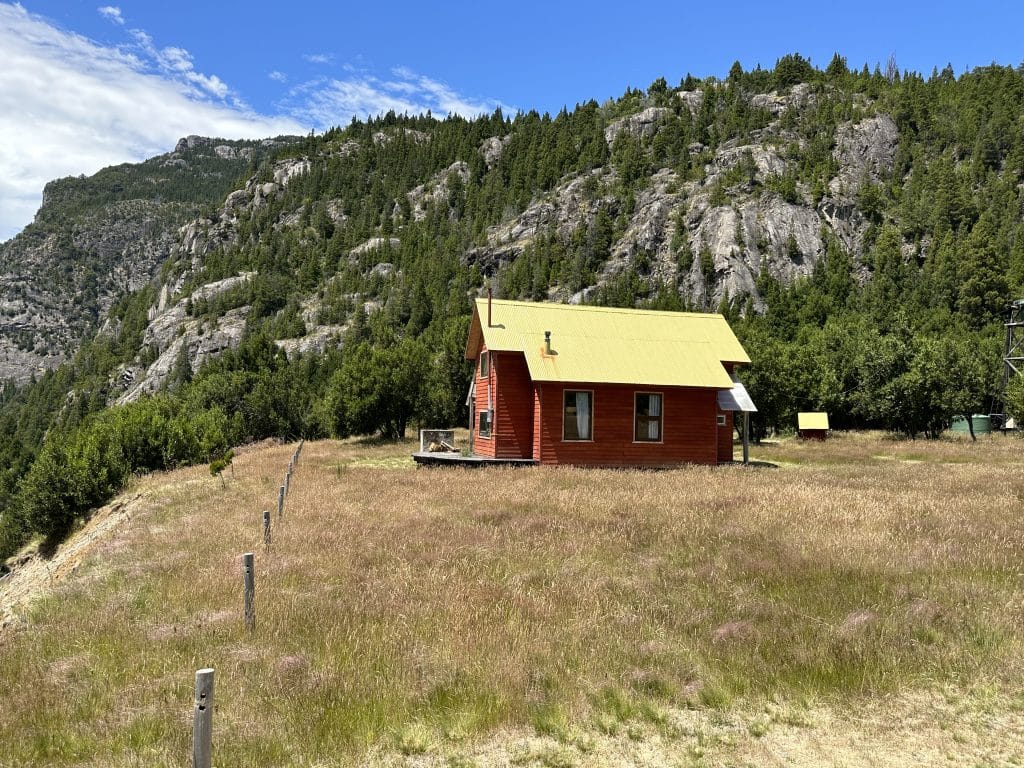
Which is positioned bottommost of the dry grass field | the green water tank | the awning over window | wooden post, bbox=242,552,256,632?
the dry grass field

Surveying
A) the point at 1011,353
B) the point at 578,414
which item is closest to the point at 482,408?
the point at 578,414

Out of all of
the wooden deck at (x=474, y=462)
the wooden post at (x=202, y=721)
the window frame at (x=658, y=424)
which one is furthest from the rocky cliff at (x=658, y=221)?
the wooden post at (x=202, y=721)

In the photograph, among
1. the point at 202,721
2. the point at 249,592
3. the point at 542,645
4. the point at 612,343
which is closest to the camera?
the point at 202,721

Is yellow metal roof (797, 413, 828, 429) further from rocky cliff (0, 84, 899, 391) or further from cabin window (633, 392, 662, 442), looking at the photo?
rocky cliff (0, 84, 899, 391)

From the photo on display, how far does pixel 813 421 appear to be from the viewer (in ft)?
166

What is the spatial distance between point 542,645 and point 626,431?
21.1 meters

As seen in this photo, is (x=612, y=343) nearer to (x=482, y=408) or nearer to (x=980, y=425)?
(x=482, y=408)

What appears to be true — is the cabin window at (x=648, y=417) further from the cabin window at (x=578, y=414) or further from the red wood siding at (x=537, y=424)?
the red wood siding at (x=537, y=424)

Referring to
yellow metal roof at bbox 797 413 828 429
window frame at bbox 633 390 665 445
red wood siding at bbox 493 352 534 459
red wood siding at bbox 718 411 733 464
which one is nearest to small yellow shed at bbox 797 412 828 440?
yellow metal roof at bbox 797 413 828 429

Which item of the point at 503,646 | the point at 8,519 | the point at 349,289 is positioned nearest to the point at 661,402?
the point at 503,646

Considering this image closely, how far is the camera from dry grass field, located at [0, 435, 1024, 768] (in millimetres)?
5297

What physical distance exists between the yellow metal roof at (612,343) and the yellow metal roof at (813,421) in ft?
75.0

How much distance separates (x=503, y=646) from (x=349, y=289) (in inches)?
6070

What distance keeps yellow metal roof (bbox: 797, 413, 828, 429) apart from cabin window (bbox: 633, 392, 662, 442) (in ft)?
91.1
